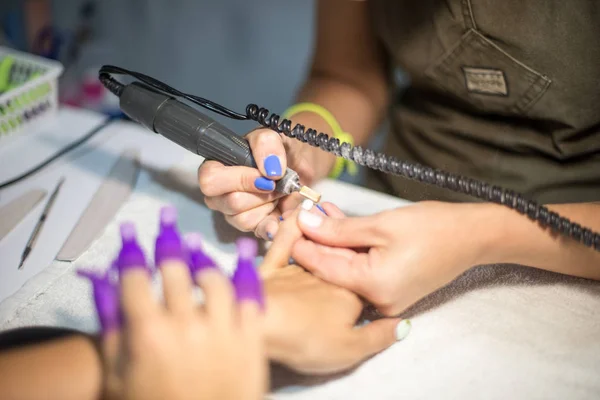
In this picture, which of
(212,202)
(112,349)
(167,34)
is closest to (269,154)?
(212,202)

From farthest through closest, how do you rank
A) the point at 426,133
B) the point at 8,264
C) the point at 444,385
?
the point at 426,133 < the point at 8,264 < the point at 444,385

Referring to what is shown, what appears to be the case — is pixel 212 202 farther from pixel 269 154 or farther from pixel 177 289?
pixel 177 289

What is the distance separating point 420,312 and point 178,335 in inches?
10.0

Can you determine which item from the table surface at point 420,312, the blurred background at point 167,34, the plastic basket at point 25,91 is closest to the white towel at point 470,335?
the table surface at point 420,312

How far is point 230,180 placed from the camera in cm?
53

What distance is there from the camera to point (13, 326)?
50 centimetres

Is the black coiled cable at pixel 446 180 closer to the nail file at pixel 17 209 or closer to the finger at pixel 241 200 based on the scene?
the finger at pixel 241 200

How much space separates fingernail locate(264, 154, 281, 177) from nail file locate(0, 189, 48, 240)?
33 cm

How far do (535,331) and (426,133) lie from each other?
0.31 metres

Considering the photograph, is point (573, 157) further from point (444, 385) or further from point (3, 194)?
point (3, 194)

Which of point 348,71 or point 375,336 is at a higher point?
point 348,71

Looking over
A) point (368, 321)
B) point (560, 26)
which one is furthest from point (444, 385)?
point (560, 26)

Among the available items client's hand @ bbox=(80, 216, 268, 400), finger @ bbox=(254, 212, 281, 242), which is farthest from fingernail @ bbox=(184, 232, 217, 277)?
finger @ bbox=(254, 212, 281, 242)

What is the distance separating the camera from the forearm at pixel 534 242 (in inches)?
18.8
